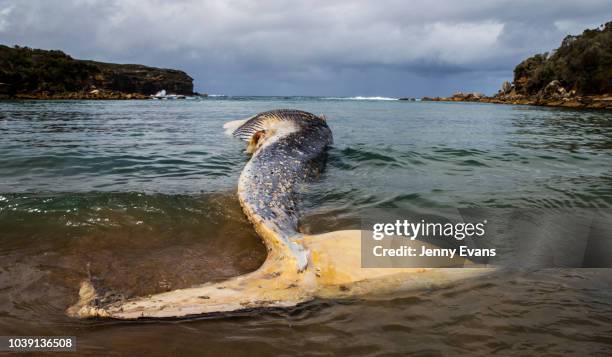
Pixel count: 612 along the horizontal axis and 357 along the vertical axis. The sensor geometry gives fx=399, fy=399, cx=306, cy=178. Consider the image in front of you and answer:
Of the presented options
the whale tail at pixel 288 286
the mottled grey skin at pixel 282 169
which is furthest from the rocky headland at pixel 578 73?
the whale tail at pixel 288 286

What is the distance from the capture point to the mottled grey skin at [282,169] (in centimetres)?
376

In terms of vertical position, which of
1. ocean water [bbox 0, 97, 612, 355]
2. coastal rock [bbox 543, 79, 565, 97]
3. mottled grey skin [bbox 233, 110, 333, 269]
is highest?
coastal rock [bbox 543, 79, 565, 97]

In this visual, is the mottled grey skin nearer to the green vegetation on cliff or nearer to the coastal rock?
the green vegetation on cliff

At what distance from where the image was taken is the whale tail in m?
2.34

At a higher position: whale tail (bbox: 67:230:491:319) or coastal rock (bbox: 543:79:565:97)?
coastal rock (bbox: 543:79:565:97)

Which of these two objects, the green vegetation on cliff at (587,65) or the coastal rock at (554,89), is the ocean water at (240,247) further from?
the coastal rock at (554,89)

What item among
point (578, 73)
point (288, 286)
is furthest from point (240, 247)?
point (578, 73)

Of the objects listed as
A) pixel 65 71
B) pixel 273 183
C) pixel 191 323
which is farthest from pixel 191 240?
pixel 65 71

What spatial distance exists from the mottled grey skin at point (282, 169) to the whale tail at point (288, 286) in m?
0.16

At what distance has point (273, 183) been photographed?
476 cm

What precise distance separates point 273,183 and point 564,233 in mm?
3190

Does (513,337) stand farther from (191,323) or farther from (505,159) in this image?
(505,159)

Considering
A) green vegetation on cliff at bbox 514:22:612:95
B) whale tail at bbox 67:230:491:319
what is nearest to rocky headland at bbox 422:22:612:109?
green vegetation on cliff at bbox 514:22:612:95

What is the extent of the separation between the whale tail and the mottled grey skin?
0.53ft
